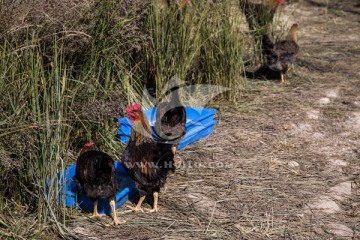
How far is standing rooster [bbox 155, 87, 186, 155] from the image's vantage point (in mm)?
5902

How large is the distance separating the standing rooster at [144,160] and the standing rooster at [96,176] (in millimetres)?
308

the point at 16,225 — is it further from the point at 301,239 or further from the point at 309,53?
the point at 309,53

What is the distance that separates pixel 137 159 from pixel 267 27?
14.3 ft

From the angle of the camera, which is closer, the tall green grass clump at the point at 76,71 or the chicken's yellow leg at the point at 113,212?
the tall green grass clump at the point at 76,71

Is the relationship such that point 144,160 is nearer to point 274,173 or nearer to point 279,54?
point 274,173

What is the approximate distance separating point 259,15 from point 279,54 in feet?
2.39

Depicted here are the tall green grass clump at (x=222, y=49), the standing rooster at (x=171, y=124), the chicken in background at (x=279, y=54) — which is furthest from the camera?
the chicken in background at (x=279, y=54)

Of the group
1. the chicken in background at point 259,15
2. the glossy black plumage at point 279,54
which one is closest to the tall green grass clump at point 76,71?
the glossy black plumage at point 279,54

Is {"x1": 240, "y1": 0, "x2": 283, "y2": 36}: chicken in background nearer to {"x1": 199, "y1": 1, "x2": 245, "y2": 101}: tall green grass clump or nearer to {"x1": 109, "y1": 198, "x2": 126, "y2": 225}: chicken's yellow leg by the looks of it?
{"x1": 199, "y1": 1, "x2": 245, "y2": 101}: tall green grass clump

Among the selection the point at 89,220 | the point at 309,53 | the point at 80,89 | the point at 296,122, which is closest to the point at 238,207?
the point at 89,220

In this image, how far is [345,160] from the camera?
6.09 metres

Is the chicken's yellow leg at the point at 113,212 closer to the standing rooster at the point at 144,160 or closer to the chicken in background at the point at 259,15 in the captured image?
the standing rooster at the point at 144,160

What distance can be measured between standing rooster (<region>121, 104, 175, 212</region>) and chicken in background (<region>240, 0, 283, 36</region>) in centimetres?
369

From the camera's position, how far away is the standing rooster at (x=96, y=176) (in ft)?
15.1
